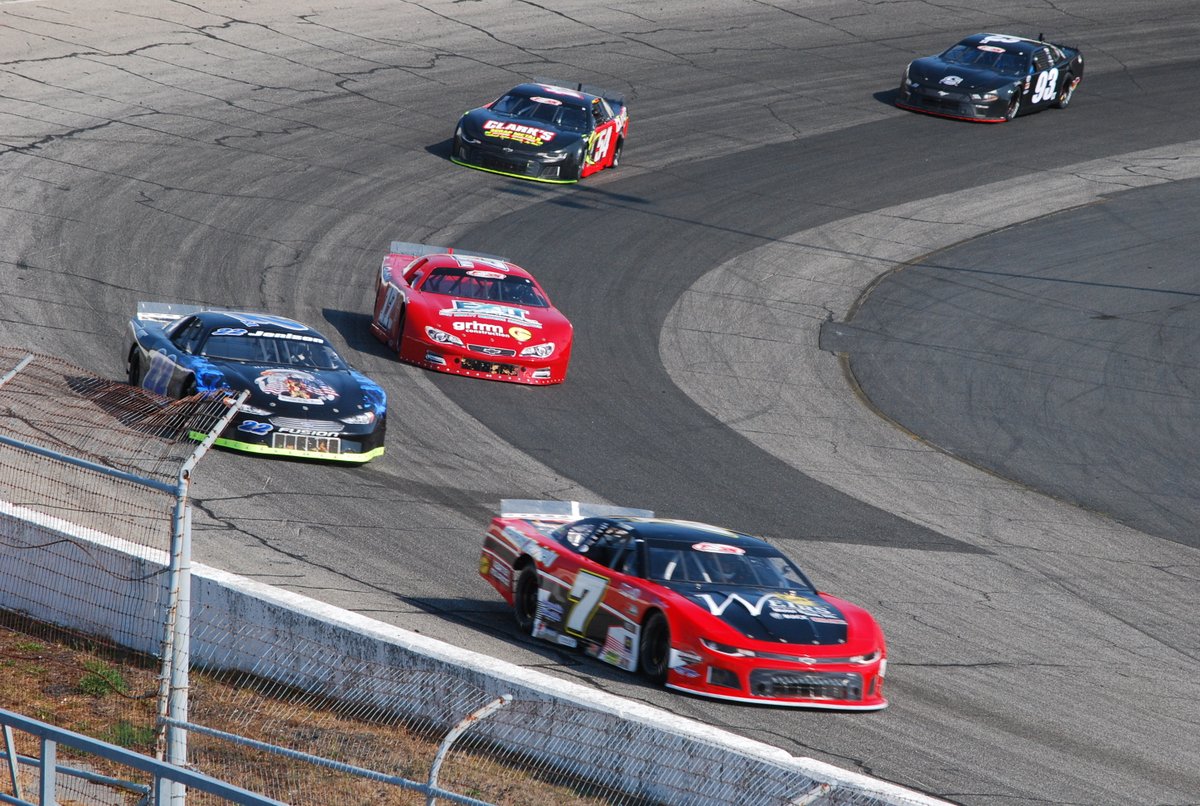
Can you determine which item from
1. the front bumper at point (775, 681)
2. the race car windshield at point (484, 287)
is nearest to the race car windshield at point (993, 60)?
the race car windshield at point (484, 287)

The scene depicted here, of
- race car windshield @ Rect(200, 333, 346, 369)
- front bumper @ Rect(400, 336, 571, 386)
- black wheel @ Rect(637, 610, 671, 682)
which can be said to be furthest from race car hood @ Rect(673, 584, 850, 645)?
front bumper @ Rect(400, 336, 571, 386)

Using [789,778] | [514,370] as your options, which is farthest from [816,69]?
[789,778]

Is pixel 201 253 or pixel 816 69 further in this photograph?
pixel 816 69

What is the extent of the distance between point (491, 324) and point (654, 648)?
8.64 metres

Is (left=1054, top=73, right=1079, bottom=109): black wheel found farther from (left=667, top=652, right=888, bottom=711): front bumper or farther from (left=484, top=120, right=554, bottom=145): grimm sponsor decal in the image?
(left=667, top=652, right=888, bottom=711): front bumper

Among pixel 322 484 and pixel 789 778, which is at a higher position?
pixel 789 778

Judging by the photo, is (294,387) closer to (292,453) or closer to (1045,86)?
(292,453)

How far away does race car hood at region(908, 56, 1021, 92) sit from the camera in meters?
31.8

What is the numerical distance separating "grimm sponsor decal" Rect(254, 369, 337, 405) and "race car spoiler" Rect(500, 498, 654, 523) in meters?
3.29

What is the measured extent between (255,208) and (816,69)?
48.7ft

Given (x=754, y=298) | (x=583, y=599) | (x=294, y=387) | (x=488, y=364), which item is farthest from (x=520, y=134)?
(x=583, y=599)

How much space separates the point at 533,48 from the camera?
33.9m

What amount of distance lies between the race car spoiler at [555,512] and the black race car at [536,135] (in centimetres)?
1496

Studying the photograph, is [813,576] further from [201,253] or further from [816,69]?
[816,69]
